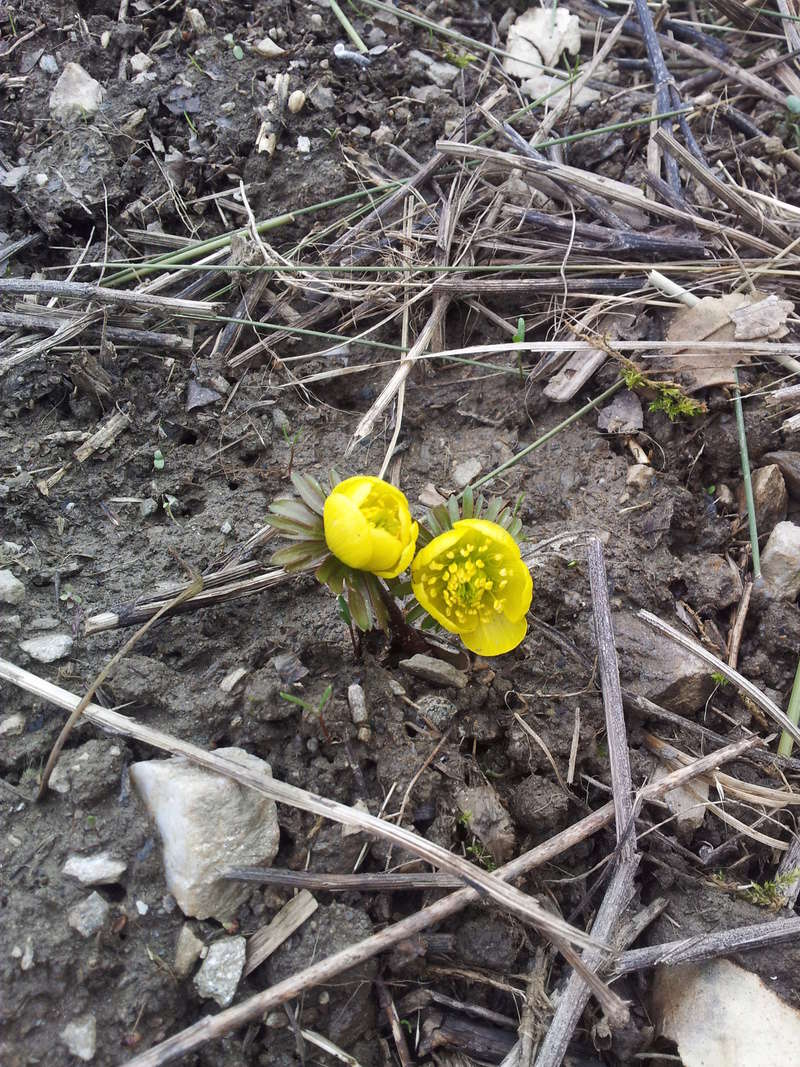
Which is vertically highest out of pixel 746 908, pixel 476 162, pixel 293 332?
pixel 476 162

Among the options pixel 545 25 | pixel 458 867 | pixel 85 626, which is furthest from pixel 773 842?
pixel 545 25

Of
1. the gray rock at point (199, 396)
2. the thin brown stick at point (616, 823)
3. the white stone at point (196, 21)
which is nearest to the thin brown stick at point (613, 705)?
the thin brown stick at point (616, 823)

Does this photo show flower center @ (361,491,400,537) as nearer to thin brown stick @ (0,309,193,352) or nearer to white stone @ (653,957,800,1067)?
thin brown stick @ (0,309,193,352)

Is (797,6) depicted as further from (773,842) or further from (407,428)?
(773,842)

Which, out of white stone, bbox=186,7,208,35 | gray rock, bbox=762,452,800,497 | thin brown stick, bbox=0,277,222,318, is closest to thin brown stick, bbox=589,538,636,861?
gray rock, bbox=762,452,800,497

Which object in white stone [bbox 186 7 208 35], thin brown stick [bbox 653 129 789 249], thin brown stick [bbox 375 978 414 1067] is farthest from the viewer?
white stone [bbox 186 7 208 35]

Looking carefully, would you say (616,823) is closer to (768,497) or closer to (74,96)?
(768,497)

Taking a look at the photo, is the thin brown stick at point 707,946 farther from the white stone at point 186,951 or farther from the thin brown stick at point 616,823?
the white stone at point 186,951

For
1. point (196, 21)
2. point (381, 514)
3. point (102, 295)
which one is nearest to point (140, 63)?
point (196, 21)
